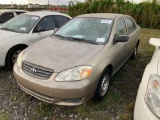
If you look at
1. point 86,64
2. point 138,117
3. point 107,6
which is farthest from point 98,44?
point 107,6

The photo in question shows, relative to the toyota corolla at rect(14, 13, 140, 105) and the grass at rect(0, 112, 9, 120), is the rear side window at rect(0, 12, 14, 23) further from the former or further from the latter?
the grass at rect(0, 112, 9, 120)

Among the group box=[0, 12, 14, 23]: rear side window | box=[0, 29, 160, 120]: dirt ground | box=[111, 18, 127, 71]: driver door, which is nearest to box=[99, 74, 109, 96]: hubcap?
box=[0, 29, 160, 120]: dirt ground

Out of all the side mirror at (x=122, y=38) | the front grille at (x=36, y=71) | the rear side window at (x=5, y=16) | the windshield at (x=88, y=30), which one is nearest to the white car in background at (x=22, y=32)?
the windshield at (x=88, y=30)

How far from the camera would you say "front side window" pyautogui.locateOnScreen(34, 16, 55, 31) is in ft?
16.6

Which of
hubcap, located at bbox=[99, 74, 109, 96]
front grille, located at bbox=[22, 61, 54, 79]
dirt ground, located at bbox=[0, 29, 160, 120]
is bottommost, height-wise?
dirt ground, located at bbox=[0, 29, 160, 120]

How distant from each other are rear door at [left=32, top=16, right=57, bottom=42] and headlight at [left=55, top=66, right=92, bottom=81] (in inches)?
98.7

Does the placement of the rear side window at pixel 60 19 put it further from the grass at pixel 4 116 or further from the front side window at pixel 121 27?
the grass at pixel 4 116

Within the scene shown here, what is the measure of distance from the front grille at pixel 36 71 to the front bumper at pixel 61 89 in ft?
0.21

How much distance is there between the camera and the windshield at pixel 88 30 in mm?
3447

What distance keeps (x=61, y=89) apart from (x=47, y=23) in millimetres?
3325

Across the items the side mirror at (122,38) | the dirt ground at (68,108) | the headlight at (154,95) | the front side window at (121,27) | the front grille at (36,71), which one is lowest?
the dirt ground at (68,108)

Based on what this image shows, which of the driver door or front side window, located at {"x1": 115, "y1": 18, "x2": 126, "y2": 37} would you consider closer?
the driver door

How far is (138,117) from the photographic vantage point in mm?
1804

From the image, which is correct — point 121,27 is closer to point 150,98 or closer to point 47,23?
point 47,23
